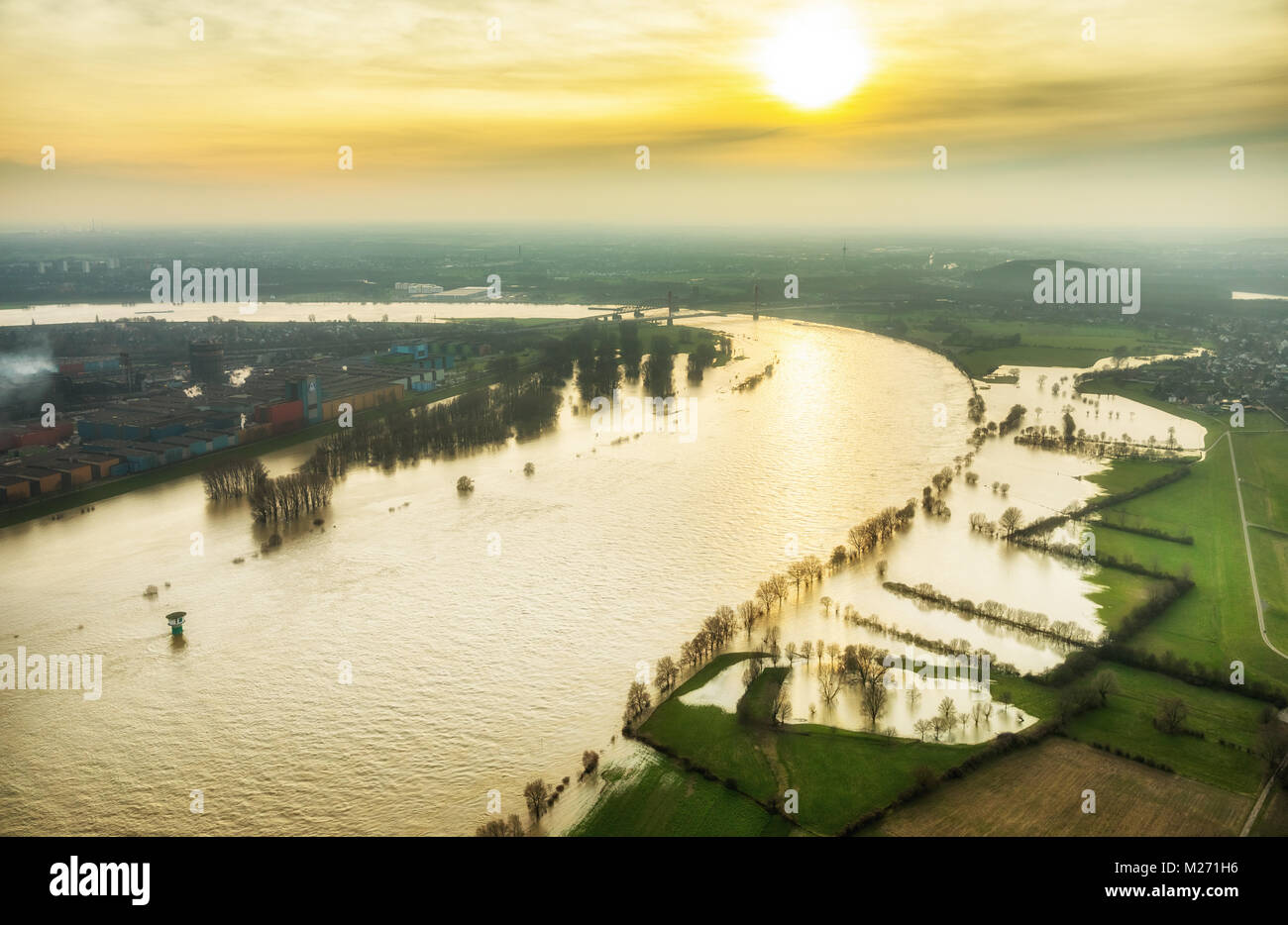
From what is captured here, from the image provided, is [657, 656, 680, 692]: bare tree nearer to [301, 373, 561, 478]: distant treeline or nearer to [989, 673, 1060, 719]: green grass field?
[989, 673, 1060, 719]: green grass field

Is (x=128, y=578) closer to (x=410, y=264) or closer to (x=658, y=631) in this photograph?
(x=658, y=631)

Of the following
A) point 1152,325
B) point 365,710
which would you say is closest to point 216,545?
point 365,710

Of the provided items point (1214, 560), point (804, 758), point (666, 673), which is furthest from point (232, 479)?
point (1214, 560)

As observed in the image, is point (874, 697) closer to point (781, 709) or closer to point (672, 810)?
point (781, 709)

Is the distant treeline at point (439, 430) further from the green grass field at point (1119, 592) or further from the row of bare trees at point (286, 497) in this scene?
the green grass field at point (1119, 592)

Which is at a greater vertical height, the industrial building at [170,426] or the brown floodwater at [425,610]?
the industrial building at [170,426]

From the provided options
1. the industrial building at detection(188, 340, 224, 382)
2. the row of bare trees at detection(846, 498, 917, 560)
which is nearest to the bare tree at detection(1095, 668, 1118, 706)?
the row of bare trees at detection(846, 498, 917, 560)

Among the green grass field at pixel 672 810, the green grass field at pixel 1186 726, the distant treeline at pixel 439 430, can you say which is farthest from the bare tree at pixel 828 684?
the distant treeline at pixel 439 430
